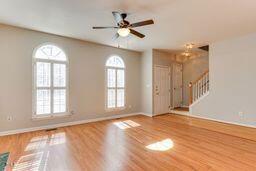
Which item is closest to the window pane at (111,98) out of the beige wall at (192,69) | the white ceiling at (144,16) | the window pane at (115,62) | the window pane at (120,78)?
the window pane at (120,78)

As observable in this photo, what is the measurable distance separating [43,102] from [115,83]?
8.87 feet

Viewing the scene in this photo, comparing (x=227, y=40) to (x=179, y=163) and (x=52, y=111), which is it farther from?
(x=52, y=111)

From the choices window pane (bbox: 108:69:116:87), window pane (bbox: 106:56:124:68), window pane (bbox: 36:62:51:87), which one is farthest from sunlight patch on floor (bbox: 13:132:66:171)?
window pane (bbox: 106:56:124:68)

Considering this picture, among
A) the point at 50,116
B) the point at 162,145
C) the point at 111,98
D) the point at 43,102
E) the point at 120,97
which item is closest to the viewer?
the point at 162,145

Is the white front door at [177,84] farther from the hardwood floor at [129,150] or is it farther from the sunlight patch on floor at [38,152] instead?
the sunlight patch on floor at [38,152]

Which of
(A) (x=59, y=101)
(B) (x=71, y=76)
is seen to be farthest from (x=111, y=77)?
(A) (x=59, y=101)

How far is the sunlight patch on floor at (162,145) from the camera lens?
3.19m

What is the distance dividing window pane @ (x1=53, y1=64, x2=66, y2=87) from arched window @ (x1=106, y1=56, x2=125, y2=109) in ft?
5.44

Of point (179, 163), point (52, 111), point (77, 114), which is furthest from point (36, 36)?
point (179, 163)

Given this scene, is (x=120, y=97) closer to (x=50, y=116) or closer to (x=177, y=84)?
(x=50, y=116)

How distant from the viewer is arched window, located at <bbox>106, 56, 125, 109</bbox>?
5.99 meters

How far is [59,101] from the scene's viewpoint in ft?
15.8

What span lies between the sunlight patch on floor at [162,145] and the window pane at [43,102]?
129 inches

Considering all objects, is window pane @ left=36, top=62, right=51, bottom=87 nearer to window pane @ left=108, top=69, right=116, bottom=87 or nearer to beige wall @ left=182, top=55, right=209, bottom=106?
window pane @ left=108, top=69, right=116, bottom=87
